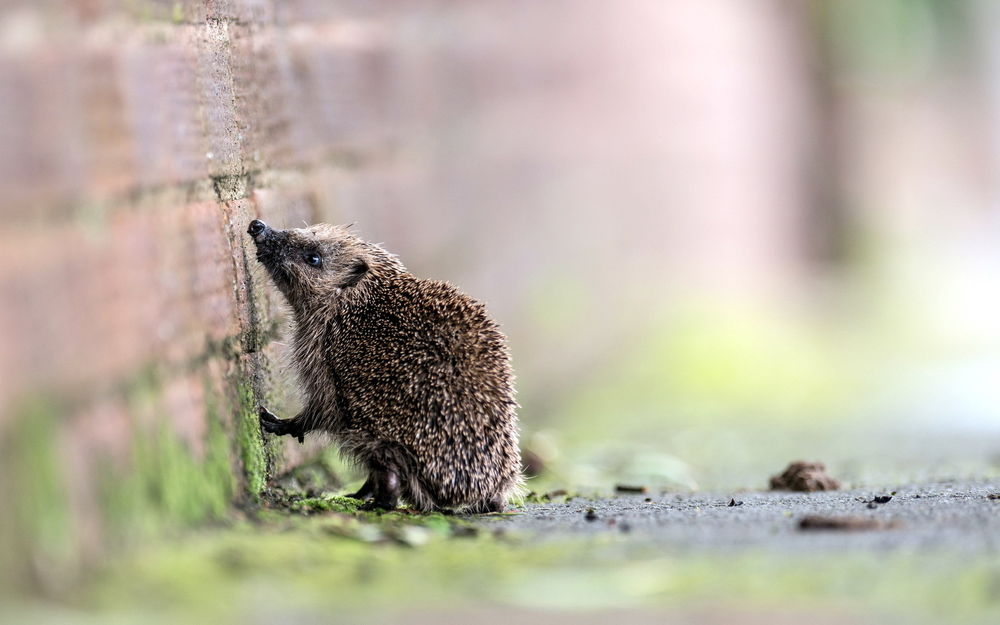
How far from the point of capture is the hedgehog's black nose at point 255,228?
17.2ft

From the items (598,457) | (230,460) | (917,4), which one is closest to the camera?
(230,460)

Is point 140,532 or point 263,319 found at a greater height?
point 263,319

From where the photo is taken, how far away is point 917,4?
105 feet

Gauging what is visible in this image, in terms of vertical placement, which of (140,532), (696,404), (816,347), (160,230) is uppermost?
(816,347)

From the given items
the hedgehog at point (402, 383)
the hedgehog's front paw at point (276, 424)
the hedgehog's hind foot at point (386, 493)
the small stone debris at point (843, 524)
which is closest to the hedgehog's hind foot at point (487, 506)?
the hedgehog at point (402, 383)

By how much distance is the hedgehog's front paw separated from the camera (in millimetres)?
5086

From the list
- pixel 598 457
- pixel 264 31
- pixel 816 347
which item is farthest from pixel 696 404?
pixel 264 31

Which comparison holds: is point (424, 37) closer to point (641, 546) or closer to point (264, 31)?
point (264, 31)

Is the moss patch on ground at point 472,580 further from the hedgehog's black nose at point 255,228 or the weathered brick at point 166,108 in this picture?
the hedgehog's black nose at point 255,228

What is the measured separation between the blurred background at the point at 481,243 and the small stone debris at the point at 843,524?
1.96 m

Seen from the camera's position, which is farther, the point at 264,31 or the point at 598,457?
the point at 598,457

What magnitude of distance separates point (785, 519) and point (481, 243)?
6264 mm

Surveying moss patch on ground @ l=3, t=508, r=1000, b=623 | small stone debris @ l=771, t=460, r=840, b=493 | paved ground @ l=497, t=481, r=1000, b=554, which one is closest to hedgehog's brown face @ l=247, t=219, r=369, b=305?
paved ground @ l=497, t=481, r=1000, b=554

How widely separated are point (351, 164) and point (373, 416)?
257 centimetres
